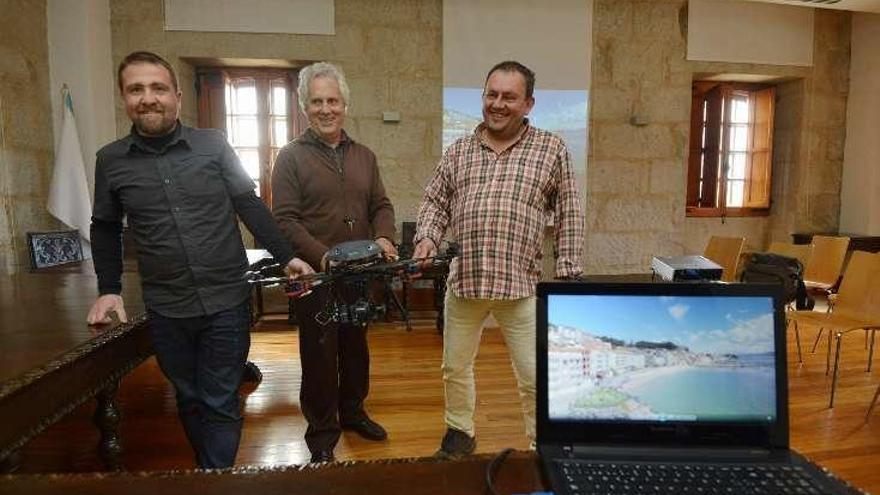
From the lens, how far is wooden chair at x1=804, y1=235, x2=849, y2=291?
152 inches

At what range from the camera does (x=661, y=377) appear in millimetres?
780

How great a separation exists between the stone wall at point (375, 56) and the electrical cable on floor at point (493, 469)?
13.2 feet

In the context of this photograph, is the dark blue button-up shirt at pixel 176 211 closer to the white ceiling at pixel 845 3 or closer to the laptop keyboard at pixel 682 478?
the laptop keyboard at pixel 682 478

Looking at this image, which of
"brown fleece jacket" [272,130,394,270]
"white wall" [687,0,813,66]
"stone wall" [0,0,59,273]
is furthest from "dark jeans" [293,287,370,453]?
"white wall" [687,0,813,66]

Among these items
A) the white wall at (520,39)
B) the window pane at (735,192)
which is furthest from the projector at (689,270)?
the window pane at (735,192)

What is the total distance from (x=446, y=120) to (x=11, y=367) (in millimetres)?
3896

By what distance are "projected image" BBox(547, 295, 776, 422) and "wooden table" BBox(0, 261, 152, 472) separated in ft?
3.53

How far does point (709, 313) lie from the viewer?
2.56 ft

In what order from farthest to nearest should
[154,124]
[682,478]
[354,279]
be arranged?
[154,124] → [354,279] → [682,478]

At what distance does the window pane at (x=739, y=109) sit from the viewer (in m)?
5.49

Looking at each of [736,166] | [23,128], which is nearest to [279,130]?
[23,128]

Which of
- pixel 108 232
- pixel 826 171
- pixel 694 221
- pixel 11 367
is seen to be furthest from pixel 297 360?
pixel 826 171

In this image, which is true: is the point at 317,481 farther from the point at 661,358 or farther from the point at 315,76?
the point at 315,76

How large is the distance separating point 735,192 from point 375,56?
399 centimetres
